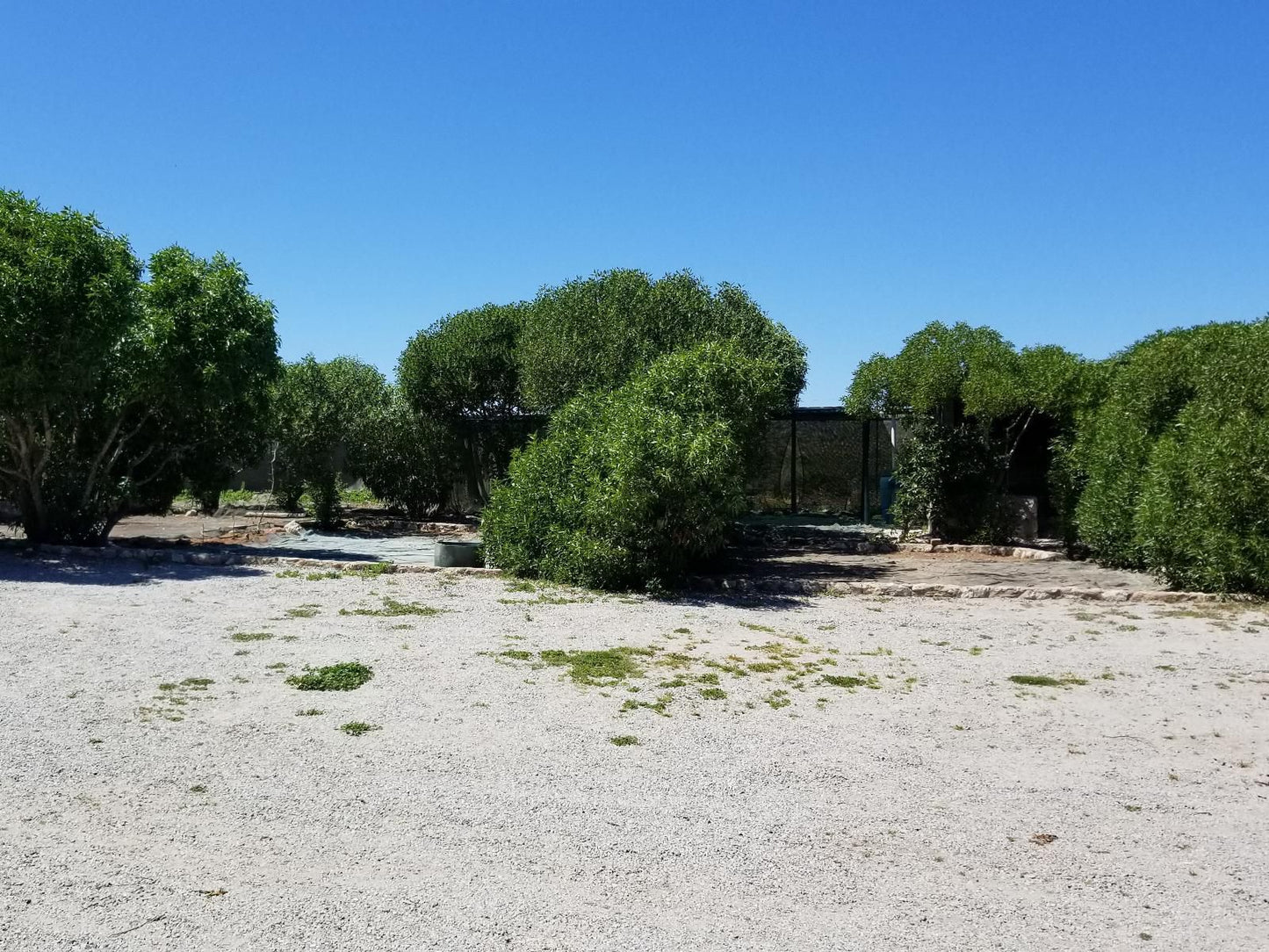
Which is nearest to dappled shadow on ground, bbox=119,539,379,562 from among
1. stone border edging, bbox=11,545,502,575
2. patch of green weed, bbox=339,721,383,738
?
stone border edging, bbox=11,545,502,575

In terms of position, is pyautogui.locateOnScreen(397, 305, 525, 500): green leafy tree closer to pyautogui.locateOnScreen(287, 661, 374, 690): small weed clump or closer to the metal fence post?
the metal fence post

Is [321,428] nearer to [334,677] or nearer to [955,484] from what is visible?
[955,484]

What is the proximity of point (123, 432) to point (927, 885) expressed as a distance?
1405 centimetres

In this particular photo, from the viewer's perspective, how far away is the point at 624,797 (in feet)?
15.6

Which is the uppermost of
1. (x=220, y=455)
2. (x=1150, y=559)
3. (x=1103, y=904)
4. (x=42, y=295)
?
(x=42, y=295)

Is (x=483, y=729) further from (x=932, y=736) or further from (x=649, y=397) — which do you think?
(x=649, y=397)

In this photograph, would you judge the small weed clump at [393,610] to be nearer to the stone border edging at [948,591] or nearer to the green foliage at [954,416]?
the stone border edging at [948,591]

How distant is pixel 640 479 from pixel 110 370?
25.4ft

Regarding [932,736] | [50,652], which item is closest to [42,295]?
[50,652]

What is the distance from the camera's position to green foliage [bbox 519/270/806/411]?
15430 millimetres

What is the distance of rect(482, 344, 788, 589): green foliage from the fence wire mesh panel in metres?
9.64

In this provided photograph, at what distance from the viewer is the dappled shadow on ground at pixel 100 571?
11.1 meters

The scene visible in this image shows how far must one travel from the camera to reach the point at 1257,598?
10.5 metres

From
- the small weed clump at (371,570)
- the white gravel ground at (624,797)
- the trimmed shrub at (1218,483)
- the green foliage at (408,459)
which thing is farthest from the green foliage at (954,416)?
the green foliage at (408,459)
